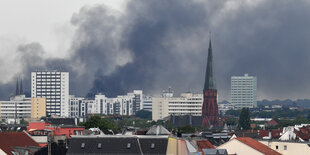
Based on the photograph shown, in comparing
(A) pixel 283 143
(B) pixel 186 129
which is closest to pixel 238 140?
(A) pixel 283 143

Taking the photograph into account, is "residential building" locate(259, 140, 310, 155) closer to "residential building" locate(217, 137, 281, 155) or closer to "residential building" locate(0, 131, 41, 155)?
"residential building" locate(217, 137, 281, 155)

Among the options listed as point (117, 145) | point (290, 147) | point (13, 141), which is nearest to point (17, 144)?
point (13, 141)

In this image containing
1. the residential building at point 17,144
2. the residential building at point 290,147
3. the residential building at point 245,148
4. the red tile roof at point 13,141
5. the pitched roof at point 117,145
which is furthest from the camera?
the residential building at point 290,147

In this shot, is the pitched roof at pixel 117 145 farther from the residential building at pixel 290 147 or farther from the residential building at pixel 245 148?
the residential building at pixel 290 147

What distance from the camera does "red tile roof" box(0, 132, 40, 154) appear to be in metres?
73.1

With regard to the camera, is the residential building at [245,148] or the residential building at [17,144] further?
the residential building at [245,148]

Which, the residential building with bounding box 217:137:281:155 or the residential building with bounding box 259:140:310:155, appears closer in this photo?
the residential building with bounding box 217:137:281:155

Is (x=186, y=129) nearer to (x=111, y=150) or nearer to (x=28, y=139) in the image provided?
(x=28, y=139)

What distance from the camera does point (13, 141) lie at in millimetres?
79812

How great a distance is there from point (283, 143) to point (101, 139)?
3525 cm

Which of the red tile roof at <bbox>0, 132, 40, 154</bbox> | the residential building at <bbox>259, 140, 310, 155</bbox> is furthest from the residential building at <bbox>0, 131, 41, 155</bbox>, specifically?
the residential building at <bbox>259, 140, 310, 155</bbox>

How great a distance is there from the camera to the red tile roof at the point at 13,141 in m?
73.1

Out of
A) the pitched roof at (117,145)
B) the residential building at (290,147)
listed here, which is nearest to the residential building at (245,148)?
the residential building at (290,147)

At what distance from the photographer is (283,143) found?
319ft
